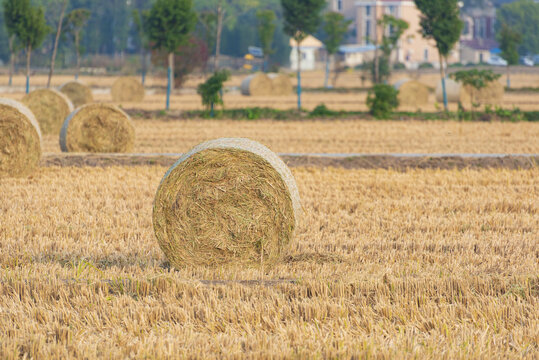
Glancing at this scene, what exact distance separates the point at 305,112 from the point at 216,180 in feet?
75.9

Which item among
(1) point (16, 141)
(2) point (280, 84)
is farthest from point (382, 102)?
(2) point (280, 84)

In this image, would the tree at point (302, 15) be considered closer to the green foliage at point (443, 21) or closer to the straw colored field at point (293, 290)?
the green foliage at point (443, 21)

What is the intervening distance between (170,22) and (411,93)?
1233cm

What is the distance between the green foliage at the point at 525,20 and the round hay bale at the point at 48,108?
330 ft

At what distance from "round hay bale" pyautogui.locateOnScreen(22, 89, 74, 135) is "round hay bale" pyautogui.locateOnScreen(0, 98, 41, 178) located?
32.7 feet

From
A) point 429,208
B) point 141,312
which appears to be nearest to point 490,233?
point 429,208

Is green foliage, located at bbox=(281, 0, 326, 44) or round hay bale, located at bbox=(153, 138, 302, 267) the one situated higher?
green foliage, located at bbox=(281, 0, 326, 44)

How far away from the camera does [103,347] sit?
21.0ft

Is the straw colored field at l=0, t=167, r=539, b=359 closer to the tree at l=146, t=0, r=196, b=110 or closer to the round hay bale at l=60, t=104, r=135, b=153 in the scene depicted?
the round hay bale at l=60, t=104, r=135, b=153

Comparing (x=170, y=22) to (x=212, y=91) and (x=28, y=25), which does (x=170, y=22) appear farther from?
(x=28, y=25)

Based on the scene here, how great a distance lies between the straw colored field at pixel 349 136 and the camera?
21609 millimetres

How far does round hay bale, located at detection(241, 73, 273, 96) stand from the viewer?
5059 centimetres

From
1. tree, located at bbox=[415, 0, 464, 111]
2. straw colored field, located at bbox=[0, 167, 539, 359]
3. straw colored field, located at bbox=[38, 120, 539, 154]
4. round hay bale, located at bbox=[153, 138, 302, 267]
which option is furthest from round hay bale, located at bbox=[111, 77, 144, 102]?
round hay bale, located at bbox=[153, 138, 302, 267]

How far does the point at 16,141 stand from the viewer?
15.9 m
